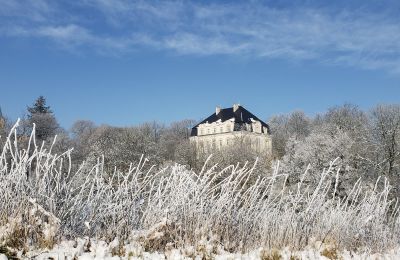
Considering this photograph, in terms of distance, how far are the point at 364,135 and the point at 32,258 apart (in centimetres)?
3522

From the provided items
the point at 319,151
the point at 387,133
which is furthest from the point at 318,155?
the point at 387,133

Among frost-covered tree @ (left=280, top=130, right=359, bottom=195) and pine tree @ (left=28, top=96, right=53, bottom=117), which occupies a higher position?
pine tree @ (left=28, top=96, right=53, bottom=117)

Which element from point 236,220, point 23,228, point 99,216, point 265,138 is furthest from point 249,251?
point 265,138

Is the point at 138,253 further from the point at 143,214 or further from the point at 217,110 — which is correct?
the point at 217,110

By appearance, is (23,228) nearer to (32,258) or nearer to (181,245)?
(32,258)

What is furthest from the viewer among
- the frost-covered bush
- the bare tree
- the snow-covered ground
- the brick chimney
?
the brick chimney

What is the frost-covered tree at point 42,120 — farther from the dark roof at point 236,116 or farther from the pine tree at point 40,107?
the dark roof at point 236,116

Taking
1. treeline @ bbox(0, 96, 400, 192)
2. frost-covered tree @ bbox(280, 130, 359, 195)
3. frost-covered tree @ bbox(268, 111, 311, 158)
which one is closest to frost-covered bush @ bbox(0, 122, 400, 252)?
treeline @ bbox(0, 96, 400, 192)

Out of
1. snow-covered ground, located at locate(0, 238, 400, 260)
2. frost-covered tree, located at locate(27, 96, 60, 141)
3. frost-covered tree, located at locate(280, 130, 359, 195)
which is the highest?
frost-covered tree, located at locate(27, 96, 60, 141)

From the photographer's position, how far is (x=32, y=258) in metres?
4.20

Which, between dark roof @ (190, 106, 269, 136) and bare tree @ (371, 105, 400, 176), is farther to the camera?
dark roof @ (190, 106, 269, 136)

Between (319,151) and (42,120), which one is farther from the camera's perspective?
(42,120)

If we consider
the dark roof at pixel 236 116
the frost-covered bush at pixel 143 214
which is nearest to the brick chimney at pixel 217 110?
the dark roof at pixel 236 116

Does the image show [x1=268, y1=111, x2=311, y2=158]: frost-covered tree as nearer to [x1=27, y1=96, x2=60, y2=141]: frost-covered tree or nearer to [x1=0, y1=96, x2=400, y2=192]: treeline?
[x1=0, y1=96, x2=400, y2=192]: treeline
